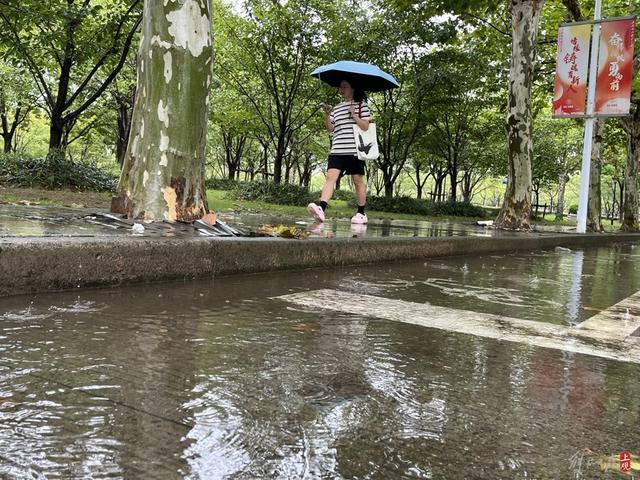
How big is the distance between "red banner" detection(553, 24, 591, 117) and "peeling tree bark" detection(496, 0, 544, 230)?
88 centimetres

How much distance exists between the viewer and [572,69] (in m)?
12.3

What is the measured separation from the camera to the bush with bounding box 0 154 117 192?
12.5 metres

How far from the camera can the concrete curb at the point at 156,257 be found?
3.05 m

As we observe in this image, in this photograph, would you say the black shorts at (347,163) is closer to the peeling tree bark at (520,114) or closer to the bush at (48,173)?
the peeling tree bark at (520,114)

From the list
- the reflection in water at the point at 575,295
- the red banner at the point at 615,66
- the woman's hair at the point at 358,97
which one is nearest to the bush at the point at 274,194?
the red banner at the point at 615,66

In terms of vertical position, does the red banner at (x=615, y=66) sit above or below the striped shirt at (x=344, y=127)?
above

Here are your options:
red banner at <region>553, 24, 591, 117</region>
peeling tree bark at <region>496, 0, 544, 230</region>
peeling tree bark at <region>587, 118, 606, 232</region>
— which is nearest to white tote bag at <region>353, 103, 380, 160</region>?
peeling tree bark at <region>496, 0, 544, 230</region>

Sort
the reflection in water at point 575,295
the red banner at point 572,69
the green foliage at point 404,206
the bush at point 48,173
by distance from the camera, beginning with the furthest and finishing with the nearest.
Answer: the green foliage at point 404,206, the bush at point 48,173, the red banner at point 572,69, the reflection in water at point 575,295

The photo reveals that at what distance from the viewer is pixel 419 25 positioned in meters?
17.0

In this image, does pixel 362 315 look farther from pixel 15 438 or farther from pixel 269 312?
pixel 15 438

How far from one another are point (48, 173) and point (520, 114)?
1066cm

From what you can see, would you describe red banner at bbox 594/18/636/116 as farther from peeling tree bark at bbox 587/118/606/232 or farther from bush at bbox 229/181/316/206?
bush at bbox 229/181/316/206

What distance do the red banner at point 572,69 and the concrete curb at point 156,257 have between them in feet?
27.3

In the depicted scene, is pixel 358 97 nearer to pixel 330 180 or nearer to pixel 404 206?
pixel 330 180
